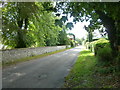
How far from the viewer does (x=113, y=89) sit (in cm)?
407

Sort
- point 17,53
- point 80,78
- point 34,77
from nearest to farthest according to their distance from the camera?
point 80,78 < point 34,77 < point 17,53

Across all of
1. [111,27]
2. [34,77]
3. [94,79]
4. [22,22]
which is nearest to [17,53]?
[22,22]

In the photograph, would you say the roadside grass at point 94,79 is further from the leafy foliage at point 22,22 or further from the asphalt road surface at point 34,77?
the leafy foliage at point 22,22

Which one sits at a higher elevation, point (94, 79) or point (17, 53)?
point (17, 53)

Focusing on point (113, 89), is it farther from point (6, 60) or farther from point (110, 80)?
point (6, 60)

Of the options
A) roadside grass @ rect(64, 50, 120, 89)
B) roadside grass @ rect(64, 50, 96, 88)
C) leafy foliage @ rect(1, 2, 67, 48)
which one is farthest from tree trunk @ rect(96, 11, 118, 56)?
leafy foliage @ rect(1, 2, 67, 48)

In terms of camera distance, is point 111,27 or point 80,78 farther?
point 111,27

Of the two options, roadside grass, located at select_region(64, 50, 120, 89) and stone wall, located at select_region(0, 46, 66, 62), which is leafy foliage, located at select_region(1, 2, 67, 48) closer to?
stone wall, located at select_region(0, 46, 66, 62)

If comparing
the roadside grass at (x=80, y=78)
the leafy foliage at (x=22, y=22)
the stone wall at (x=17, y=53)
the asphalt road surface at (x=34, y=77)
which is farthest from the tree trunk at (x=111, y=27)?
the stone wall at (x=17, y=53)

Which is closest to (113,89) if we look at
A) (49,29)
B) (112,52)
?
(112,52)

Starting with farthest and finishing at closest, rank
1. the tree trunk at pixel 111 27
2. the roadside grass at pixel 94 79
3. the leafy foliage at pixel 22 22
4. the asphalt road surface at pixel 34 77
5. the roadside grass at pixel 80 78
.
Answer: the leafy foliage at pixel 22 22
the tree trunk at pixel 111 27
the asphalt road surface at pixel 34 77
the roadside grass at pixel 80 78
the roadside grass at pixel 94 79

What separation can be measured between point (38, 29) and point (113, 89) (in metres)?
16.9

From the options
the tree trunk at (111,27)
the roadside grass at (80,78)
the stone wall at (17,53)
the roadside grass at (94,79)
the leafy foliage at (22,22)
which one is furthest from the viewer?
the leafy foliage at (22,22)

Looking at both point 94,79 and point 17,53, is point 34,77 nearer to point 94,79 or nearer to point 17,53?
point 94,79
